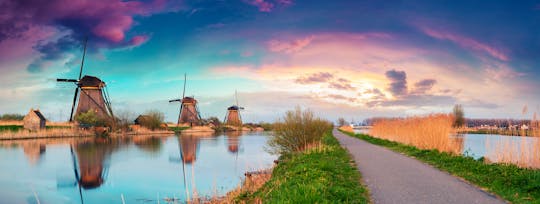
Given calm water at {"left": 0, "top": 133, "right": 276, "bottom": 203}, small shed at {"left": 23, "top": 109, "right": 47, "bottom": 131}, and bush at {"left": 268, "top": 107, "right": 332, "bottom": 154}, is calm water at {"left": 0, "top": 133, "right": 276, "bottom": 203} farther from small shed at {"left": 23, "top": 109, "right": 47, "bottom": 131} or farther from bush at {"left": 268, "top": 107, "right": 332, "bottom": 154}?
small shed at {"left": 23, "top": 109, "right": 47, "bottom": 131}

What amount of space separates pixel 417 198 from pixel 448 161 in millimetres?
6603

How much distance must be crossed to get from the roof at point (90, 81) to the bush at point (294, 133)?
39.0 metres

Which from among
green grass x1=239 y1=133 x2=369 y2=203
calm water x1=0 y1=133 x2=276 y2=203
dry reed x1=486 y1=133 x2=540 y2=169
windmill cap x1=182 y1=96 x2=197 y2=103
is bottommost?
calm water x1=0 y1=133 x2=276 y2=203

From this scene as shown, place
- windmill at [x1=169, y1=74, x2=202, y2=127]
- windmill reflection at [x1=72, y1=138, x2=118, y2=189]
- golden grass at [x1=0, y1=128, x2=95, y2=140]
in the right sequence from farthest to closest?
1. windmill at [x1=169, y1=74, x2=202, y2=127]
2. golden grass at [x1=0, y1=128, x2=95, y2=140]
3. windmill reflection at [x1=72, y1=138, x2=118, y2=189]

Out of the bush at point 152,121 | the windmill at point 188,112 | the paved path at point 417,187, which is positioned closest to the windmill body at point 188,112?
the windmill at point 188,112

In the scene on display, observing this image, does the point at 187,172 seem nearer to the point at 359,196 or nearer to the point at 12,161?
the point at 12,161

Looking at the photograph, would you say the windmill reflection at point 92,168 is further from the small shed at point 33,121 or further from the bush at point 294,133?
the small shed at point 33,121

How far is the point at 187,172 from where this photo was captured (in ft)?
60.8

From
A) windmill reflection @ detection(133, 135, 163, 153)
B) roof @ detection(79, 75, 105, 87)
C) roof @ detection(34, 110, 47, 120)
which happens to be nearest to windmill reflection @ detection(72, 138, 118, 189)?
windmill reflection @ detection(133, 135, 163, 153)

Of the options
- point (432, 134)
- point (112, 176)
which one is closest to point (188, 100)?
point (112, 176)

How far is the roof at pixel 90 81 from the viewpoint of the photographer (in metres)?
50.9

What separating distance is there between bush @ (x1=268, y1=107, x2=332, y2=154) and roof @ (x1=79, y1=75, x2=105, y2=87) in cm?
3905

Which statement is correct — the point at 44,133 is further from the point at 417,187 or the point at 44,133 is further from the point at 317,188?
the point at 417,187

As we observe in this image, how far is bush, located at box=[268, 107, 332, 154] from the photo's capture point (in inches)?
750
